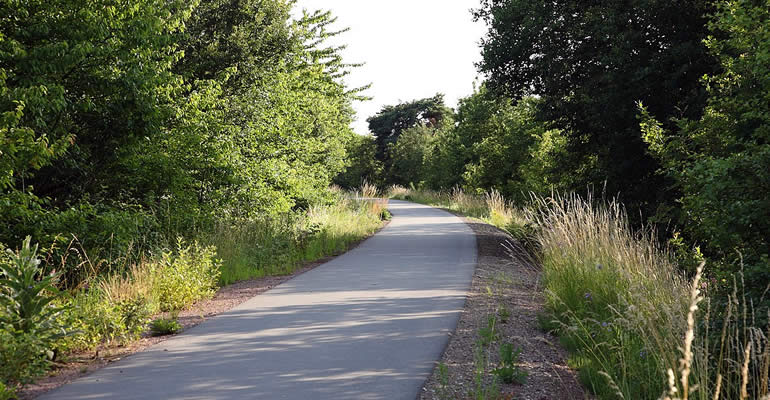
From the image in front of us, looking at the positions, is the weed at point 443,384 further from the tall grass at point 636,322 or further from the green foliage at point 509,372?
the tall grass at point 636,322

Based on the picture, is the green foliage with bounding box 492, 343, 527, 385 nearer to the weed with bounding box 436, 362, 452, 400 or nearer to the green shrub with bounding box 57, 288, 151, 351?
the weed with bounding box 436, 362, 452, 400

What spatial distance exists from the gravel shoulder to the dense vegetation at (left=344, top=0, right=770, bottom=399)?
0.82 ft

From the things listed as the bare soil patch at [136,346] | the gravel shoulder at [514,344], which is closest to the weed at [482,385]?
the gravel shoulder at [514,344]

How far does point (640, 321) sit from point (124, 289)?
6.35m

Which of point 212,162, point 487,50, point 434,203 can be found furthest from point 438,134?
point 212,162

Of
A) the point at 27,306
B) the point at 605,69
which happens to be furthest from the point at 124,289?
the point at 605,69

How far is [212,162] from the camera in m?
14.0

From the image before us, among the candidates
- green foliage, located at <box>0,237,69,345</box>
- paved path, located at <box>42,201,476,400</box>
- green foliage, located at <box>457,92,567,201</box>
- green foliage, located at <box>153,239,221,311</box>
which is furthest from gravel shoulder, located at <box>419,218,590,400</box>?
green foliage, located at <box>457,92,567,201</box>

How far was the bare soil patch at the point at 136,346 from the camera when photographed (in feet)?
18.2

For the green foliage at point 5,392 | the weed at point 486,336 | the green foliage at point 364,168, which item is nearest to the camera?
the green foliage at point 5,392

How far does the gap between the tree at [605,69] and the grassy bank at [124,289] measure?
22.6ft

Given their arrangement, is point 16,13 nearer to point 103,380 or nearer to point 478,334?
point 103,380

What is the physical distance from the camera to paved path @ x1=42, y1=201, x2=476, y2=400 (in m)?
5.21

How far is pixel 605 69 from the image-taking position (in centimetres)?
1420
